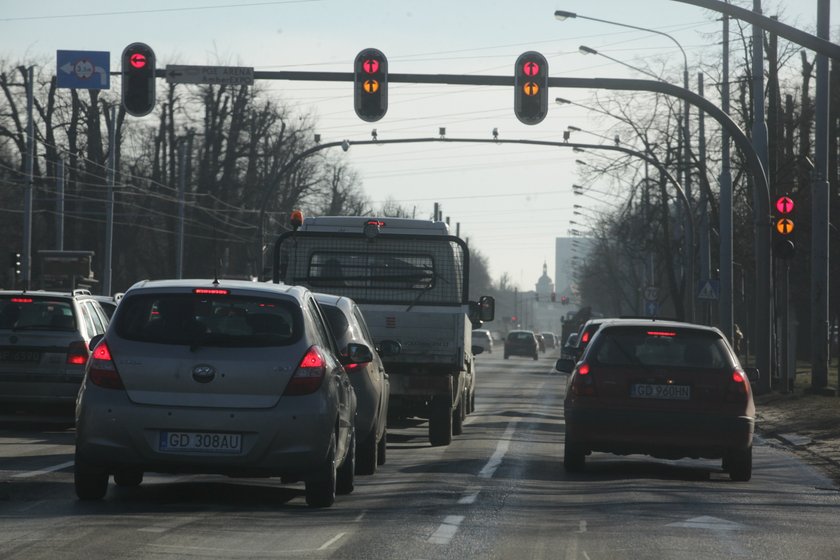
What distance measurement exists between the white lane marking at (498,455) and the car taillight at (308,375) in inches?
140

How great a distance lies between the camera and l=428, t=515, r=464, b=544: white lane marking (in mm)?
9212

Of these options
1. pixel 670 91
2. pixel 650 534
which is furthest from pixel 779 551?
pixel 670 91

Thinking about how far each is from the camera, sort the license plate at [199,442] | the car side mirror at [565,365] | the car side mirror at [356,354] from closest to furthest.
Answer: the license plate at [199,442], the car side mirror at [356,354], the car side mirror at [565,365]

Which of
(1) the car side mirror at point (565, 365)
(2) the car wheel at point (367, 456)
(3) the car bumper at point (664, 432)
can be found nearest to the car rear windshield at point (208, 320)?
(2) the car wheel at point (367, 456)

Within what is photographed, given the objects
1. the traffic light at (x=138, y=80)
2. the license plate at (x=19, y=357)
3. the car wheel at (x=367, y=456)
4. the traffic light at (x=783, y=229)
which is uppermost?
the traffic light at (x=138, y=80)

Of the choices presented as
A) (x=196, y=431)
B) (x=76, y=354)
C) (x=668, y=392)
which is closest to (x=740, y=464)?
(x=668, y=392)

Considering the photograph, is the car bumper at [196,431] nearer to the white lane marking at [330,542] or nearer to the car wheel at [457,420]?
the white lane marking at [330,542]

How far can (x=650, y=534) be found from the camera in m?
9.81

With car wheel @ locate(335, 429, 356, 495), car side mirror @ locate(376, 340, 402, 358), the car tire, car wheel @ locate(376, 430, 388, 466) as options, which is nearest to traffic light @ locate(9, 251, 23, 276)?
car wheel @ locate(376, 430, 388, 466)

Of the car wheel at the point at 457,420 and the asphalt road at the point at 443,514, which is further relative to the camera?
the car wheel at the point at 457,420

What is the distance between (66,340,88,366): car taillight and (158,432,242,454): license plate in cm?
811

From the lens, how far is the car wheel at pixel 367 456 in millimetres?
13508

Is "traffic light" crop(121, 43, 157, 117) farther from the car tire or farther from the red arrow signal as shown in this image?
the car tire

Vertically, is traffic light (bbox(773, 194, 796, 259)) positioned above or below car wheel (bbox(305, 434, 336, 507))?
above
